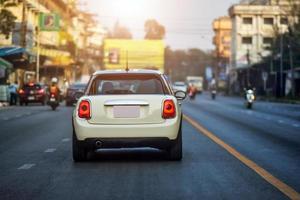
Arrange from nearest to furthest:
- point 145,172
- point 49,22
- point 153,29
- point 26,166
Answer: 1. point 145,172
2. point 26,166
3. point 49,22
4. point 153,29

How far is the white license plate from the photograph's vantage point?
11836 millimetres

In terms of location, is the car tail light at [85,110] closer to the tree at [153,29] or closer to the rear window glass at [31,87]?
the rear window glass at [31,87]

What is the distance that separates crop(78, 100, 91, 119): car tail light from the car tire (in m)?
0.42

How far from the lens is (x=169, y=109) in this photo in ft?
39.2

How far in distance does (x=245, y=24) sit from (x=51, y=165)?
334 feet

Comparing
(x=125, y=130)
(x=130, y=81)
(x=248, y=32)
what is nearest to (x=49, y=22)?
(x=248, y=32)

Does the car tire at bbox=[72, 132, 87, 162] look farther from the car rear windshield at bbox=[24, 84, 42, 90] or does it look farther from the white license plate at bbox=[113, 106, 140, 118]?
the car rear windshield at bbox=[24, 84, 42, 90]

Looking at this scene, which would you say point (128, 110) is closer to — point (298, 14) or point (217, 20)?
point (298, 14)

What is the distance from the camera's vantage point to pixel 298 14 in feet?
211

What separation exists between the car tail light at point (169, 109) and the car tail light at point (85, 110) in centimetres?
117

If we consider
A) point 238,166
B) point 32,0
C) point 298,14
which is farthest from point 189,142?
point 32,0

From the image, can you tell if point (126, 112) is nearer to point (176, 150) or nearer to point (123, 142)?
point (123, 142)

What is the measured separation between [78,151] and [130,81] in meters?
1.58

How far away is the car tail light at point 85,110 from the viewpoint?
11891 mm
